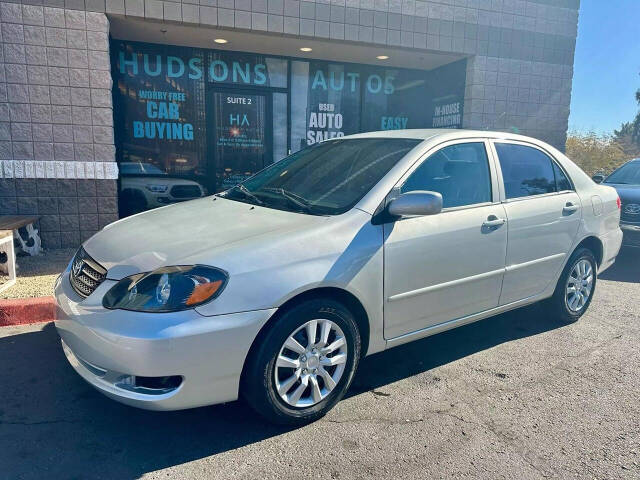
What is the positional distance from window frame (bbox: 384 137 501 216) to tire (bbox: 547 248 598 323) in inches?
48.7

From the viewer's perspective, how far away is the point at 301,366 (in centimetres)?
285

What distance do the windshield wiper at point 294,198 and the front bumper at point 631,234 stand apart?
636cm

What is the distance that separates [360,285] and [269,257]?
0.62 meters

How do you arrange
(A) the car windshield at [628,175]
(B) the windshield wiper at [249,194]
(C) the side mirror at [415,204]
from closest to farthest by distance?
1. (C) the side mirror at [415,204]
2. (B) the windshield wiper at [249,194]
3. (A) the car windshield at [628,175]

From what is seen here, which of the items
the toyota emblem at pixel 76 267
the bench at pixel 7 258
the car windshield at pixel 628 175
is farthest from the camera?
the car windshield at pixel 628 175

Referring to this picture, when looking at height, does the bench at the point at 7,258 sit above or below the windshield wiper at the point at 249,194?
below

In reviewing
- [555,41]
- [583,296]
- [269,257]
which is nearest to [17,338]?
[269,257]

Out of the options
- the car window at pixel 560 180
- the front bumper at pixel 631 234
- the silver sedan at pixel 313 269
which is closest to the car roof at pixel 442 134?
the silver sedan at pixel 313 269

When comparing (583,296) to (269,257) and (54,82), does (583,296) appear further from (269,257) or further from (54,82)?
(54,82)

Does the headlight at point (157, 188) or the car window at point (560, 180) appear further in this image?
the headlight at point (157, 188)

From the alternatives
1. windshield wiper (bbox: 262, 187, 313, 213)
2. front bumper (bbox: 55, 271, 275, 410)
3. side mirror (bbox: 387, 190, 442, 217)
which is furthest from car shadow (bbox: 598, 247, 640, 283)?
front bumper (bbox: 55, 271, 275, 410)

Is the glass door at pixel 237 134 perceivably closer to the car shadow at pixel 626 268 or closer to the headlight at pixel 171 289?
the car shadow at pixel 626 268

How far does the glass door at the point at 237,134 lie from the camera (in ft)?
29.1

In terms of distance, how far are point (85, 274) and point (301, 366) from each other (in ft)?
4.75
